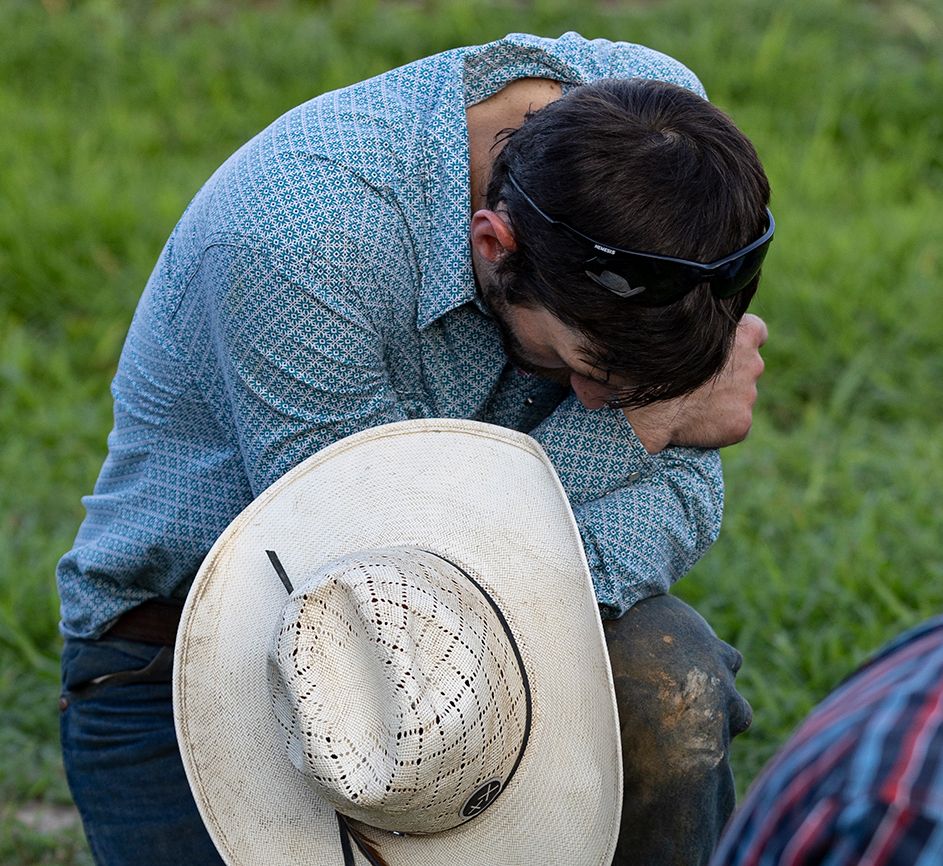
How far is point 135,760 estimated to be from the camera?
7.24ft

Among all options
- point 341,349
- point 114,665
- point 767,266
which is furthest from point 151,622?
point 767,266

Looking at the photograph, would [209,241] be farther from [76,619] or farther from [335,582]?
[76,619]

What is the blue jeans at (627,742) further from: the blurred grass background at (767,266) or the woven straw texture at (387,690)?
the blurred grass background at (767,266)

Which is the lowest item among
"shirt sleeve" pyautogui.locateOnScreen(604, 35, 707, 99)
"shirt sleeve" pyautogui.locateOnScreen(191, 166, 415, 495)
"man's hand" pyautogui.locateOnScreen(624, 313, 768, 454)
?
"man's hand" pyautogui.locateOnScreen(624, 313, 768, 454)

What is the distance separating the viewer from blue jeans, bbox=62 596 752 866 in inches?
75.5

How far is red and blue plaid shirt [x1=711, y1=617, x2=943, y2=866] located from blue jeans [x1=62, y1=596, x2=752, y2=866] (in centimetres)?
90

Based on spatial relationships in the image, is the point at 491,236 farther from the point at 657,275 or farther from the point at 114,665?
the point at 114,665

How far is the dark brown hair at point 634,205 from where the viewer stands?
1697mm

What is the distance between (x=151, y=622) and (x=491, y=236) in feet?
2.80

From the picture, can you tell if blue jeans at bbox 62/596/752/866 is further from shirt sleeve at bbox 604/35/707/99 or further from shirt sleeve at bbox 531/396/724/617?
shirt sleeve at bbox 604/35/707/99

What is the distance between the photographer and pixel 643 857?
6.46 ft

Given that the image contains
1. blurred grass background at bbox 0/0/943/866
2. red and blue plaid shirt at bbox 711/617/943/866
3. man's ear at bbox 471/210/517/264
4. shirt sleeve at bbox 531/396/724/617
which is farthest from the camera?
blurred grass background at bbox 0/0/943/866

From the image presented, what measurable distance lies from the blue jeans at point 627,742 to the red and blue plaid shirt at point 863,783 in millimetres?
903

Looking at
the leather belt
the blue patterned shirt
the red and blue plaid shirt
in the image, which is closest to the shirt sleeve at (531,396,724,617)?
the blue patterned shirt
